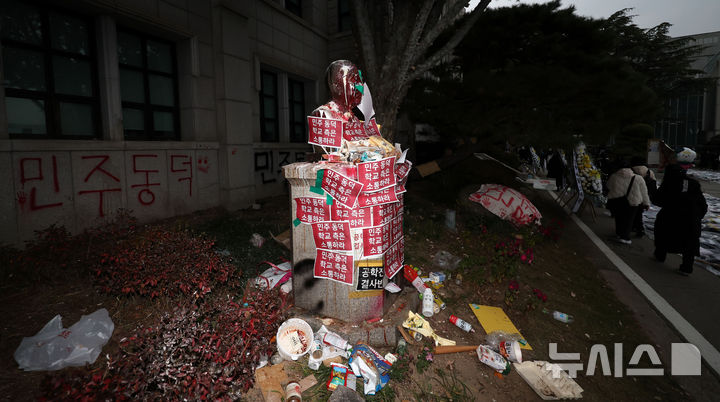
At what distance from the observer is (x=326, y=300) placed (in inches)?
125

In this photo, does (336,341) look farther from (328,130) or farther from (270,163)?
(270,163)

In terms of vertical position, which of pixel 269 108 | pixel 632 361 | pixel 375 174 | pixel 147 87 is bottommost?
pixel 632 361

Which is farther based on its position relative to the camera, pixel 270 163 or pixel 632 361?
pixel 270 163

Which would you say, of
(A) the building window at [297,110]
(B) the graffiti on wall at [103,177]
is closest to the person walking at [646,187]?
(A) the building window at [297,110]

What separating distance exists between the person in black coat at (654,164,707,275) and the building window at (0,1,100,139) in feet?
33.5

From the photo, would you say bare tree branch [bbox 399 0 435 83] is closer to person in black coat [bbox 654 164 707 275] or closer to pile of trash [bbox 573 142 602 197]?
person in black coat [bbox 654 164 707 275]

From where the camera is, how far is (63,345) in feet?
8.52

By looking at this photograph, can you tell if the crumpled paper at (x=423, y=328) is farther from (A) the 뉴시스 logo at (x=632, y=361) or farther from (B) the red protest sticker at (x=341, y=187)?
(B) the red protest sticker at (x=341, y=187)

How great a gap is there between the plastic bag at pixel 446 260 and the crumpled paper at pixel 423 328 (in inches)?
61.2

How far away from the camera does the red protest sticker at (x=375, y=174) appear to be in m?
2.84

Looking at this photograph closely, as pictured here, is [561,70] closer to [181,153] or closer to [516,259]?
[516,259]

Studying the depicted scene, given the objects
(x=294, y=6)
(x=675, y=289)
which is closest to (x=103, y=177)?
(x=294, y=6)

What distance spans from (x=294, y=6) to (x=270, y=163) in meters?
5.45

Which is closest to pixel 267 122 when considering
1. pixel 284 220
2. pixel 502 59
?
pixel 284 220
